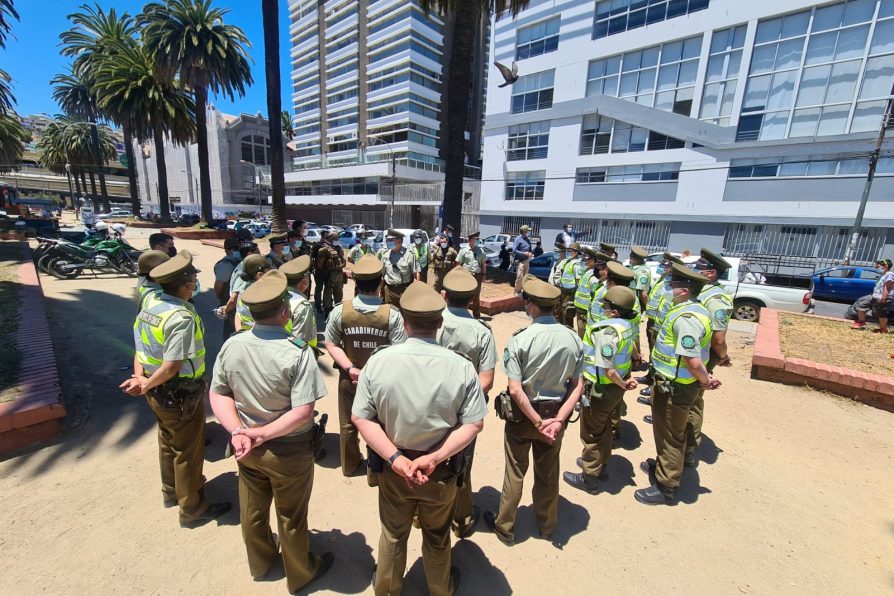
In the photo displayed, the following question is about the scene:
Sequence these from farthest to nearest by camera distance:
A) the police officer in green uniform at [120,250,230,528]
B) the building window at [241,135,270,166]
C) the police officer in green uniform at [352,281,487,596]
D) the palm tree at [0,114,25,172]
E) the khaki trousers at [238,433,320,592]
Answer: the building window at [241,135,270,166] < the palm tree at [0,114,25,172] < the police officer in green uniform at [120,250,230,528] < the khaki trousers at [238,433,320,592] < the police officer in green uniform at [352,281,487,596]

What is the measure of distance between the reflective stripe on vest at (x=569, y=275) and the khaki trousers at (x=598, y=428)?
12.4 ft

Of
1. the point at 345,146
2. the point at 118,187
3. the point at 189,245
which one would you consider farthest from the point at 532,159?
the point at 118,187

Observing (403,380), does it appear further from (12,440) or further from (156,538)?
(12,440)

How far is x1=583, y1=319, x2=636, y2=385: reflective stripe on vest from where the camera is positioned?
3279 mm

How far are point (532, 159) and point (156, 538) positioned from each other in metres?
27.0

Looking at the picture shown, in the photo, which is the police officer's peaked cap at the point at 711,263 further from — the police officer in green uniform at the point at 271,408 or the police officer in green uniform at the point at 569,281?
the police officer in green uniform at the point at 271,408

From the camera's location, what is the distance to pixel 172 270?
2756 mm

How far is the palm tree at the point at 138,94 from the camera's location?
24.1 m

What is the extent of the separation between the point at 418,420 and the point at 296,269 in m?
2.58

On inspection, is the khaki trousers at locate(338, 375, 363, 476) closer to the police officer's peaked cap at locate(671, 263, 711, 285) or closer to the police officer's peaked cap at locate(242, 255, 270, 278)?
the police officer's peaked cap at locate(242, 255, 270, 278)

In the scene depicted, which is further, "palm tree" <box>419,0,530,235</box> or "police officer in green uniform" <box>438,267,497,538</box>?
"palm tree" <box>419,0,530,235</box>

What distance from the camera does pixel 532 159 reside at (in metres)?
25.9

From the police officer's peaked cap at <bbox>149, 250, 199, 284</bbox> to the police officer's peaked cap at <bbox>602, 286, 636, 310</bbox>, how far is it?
344cm

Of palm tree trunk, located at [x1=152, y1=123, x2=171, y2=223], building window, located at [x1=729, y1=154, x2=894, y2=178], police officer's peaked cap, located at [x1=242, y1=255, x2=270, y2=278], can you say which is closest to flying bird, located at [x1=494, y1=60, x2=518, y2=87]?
building window, located at [x1=729, y1=154, x2=894, y2=178]
